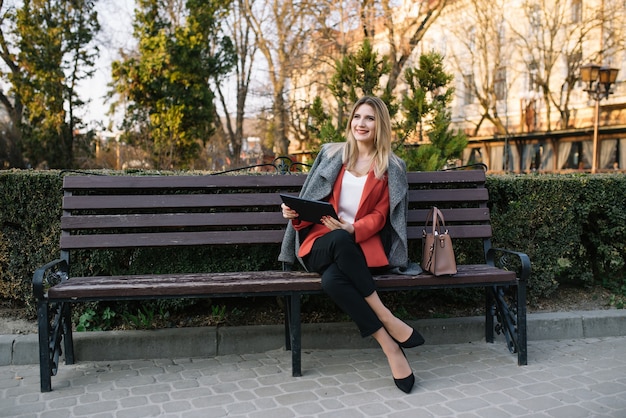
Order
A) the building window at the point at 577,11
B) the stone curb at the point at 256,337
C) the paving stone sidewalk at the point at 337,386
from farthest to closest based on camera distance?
1. the building window at the point at 577,11
2. the stone curb at the point at 256,337
3. the paving stone sidewalk at the point at 337,386

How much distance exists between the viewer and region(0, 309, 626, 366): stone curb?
4.04 m

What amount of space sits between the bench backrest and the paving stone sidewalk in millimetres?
860

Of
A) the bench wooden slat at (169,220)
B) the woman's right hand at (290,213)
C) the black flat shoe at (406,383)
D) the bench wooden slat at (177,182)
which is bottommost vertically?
the black flat shoe at (406,383)

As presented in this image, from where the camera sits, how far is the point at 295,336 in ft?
12.2

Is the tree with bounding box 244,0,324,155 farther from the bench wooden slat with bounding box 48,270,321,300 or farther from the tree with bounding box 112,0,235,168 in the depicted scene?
the bench wooden slat with bounding box 48,270,321,300

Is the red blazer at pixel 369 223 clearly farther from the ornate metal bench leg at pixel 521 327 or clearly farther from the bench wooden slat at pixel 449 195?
the ornate metal bench leg at pixel 521 327

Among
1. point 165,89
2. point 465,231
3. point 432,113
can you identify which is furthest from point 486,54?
point 465,231

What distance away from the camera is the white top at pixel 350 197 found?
3.97 metres

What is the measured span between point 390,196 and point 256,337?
55.3 inches

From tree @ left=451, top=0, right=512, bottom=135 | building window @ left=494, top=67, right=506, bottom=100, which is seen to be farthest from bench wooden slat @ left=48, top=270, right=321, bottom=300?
building window @ left=494, top=67, right=506, bottom=100

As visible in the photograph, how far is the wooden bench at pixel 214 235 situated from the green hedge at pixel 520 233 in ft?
0.47

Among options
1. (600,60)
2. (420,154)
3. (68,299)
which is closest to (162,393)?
(68,299)

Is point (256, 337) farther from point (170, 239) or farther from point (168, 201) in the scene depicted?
point (168, 201)

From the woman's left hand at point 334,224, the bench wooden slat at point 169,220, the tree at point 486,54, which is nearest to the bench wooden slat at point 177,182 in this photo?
the bench wooden slat at point 169,220
